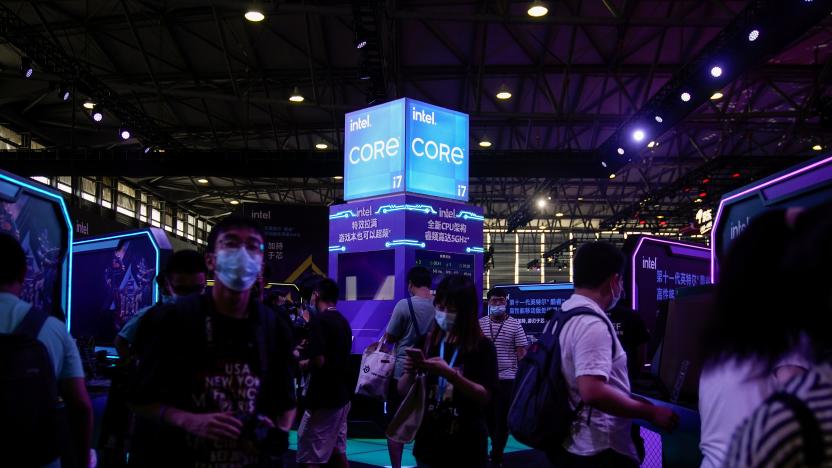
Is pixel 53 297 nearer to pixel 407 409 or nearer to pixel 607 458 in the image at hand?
pixel 407 409

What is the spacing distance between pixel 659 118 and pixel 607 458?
10.6 m

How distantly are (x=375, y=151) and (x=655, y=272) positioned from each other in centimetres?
365

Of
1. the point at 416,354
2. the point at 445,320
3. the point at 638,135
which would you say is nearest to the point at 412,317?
the point at 445,320

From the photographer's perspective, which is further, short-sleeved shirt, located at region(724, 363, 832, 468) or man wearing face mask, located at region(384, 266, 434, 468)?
man wearing face mask, located at region(384, 266, 434, 468)

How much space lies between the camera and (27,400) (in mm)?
2145

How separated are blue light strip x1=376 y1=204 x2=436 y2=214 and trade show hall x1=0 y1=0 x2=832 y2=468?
0.9 inches

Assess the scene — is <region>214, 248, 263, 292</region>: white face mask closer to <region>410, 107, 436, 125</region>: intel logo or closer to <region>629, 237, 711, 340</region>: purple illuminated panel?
<region>629, 237, 711, 340</region>: purple illuminated panel

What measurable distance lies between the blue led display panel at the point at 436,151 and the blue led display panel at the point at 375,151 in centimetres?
14

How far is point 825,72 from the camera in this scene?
12.9 m

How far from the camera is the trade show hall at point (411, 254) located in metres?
1.96

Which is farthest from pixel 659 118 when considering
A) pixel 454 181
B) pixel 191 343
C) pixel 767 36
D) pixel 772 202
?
pixel 191 343

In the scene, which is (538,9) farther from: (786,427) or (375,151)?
(786,427)

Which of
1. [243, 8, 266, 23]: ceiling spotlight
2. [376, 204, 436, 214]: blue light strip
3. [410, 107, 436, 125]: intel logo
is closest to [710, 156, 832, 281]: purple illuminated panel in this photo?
[376, 204, 436, 214]: blue light strip

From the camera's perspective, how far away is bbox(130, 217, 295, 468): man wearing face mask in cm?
194
